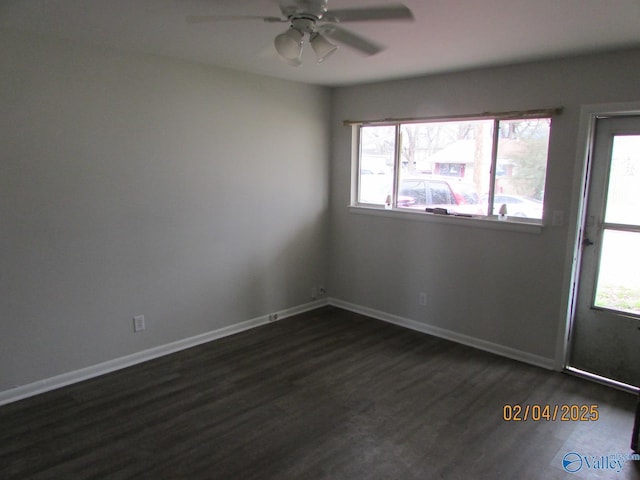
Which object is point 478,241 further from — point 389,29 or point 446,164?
point 389,29

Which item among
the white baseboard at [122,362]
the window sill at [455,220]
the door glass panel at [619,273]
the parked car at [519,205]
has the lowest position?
the white baseboard at [122,362]

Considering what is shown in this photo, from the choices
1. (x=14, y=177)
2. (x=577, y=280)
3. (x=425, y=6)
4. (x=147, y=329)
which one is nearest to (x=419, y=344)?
(x=577, y=280)

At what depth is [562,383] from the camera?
3.24 metres

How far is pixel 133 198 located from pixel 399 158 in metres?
2.56

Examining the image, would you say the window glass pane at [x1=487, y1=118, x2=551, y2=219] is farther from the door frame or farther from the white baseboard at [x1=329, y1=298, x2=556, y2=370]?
the white baseboard at [x1=329, y1=298, x2=556, y2=370]

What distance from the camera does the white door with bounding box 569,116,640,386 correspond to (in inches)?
122

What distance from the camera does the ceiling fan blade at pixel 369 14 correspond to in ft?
6.53

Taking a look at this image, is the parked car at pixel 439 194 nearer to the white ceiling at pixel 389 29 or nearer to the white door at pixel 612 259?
the white door at pixel 612 259

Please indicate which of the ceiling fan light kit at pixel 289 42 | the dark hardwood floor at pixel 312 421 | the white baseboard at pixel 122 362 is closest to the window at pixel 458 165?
the dark hardwood floor at pixel 312 421

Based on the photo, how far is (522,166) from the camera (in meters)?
3.52

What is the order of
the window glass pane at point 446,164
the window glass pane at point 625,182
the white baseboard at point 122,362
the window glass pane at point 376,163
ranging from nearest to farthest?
the white baseboard at point 122,362
the window glass pane at point 625,182
the window glass pane at point 446,164
the window glass pane at point 376,163

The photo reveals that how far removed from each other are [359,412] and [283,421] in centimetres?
51

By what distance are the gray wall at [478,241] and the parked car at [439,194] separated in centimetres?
20
